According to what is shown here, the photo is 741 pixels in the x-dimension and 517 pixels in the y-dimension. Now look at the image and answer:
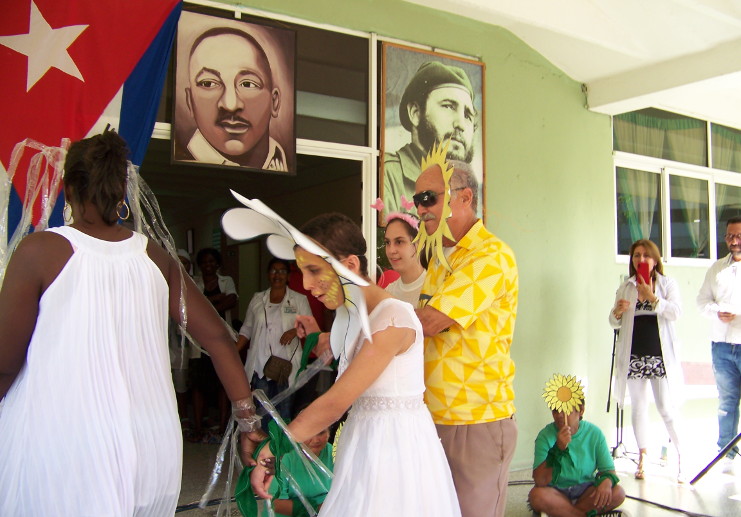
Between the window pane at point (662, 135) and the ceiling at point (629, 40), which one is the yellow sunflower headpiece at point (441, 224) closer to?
the ceiling at point (629, 40)

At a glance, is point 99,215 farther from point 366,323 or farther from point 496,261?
point 496,261

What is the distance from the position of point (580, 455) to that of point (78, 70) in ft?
11.3

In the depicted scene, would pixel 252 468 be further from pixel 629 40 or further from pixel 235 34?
pixel 629 40

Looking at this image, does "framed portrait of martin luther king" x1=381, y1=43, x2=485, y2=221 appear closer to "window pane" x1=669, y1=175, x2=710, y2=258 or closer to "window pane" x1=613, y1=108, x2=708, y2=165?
"window pane" x1=613, y1=108, x2=708, y2=165

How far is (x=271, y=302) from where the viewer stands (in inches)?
222

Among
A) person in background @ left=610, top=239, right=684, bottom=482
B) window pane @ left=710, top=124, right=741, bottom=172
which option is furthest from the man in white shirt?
window pane @ left=710, top=124, right=741, bottom=172

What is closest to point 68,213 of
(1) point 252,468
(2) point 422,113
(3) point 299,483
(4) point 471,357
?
(1) point 252,468

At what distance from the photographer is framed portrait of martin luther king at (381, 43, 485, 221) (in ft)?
17.1

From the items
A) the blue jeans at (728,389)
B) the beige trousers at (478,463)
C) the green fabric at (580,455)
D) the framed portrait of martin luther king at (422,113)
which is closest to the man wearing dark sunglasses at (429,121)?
the framed portrait of martin luther king at (422,113)

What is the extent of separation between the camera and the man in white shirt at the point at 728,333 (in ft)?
19.2

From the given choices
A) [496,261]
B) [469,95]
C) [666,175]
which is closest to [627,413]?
[666,175]

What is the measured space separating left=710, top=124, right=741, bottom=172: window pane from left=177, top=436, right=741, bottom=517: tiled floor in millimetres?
3289

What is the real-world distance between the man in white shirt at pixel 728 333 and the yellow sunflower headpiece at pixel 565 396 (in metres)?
2.46

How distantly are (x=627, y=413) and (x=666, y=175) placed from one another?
2.37 metres
